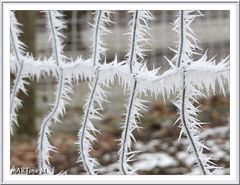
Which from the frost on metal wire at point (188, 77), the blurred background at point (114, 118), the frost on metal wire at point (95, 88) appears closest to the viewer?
the frost on metal wire at point (188, 77)

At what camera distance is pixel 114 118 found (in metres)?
3.57

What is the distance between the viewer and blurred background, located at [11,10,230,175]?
2.68 metres

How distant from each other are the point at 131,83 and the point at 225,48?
3.10 metres

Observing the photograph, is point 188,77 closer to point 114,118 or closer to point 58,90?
point 58,90

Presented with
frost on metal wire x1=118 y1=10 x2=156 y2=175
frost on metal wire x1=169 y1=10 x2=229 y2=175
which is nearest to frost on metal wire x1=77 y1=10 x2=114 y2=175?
frost on metal wire x1=118 y1=10 x2=156 y2=175

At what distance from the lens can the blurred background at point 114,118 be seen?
8.78 feet

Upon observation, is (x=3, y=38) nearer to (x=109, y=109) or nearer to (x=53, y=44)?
(x=53, y=44)

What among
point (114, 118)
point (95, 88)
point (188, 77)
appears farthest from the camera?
point (114, 118)

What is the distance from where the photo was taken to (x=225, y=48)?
13.2ft

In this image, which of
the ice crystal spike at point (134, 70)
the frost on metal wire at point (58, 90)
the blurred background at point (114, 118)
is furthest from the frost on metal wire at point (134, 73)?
the blurred background at point (114, 118)

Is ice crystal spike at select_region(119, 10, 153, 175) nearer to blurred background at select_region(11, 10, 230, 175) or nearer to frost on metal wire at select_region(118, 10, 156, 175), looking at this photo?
frost on metal wire at select_region(118, 10, 156, 175)

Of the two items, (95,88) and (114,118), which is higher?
(95,88)

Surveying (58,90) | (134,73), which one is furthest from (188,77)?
(58,90)

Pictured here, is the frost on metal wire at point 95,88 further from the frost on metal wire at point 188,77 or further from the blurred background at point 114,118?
the blurred background at point 114,118
